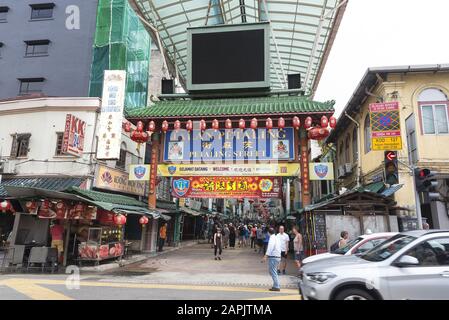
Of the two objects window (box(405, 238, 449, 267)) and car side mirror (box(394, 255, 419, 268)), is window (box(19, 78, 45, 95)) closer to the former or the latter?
car side mirror (box(394, 255, 419, 268))

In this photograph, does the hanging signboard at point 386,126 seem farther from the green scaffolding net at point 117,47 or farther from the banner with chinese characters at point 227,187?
the green scaffolding net at point 117,47

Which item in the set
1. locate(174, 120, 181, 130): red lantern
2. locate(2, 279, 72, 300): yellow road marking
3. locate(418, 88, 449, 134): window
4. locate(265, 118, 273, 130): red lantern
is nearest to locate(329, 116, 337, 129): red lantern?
locate(265, 118, 273, 130): red lantern

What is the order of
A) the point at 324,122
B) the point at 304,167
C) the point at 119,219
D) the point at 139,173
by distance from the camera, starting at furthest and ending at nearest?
the point at 139,173 → the point at 304,167 → the point at 324,122 → the point at 119,219

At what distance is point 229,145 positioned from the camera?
1844cm

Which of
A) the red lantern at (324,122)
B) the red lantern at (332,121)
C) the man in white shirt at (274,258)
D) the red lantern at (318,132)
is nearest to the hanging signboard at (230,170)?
the red lantern at (318,132)

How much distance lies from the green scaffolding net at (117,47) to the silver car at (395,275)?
819 inches

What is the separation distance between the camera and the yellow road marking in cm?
820

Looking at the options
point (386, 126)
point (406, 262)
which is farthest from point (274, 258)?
point (386, 126)

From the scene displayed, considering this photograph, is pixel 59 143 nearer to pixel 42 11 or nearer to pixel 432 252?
pixel 42 11

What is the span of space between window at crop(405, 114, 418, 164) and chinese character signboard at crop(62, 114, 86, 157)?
56.9 ft

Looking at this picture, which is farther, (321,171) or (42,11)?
(42,11)

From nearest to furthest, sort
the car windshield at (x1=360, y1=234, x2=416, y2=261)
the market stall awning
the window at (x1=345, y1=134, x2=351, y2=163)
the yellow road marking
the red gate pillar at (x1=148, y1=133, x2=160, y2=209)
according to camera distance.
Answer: the car windshield at (x1=360, y1=234, x2=416, y2=261) → the yellow road marking → the market stall awning → the red gate pillar at (x1=148, y1=133, x2=160, y2=209) → the window at (x1=345, y1=134, x2=351, y2=163)

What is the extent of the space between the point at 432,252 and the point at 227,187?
12.7 meters

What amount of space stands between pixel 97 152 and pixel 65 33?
45.7 ft
